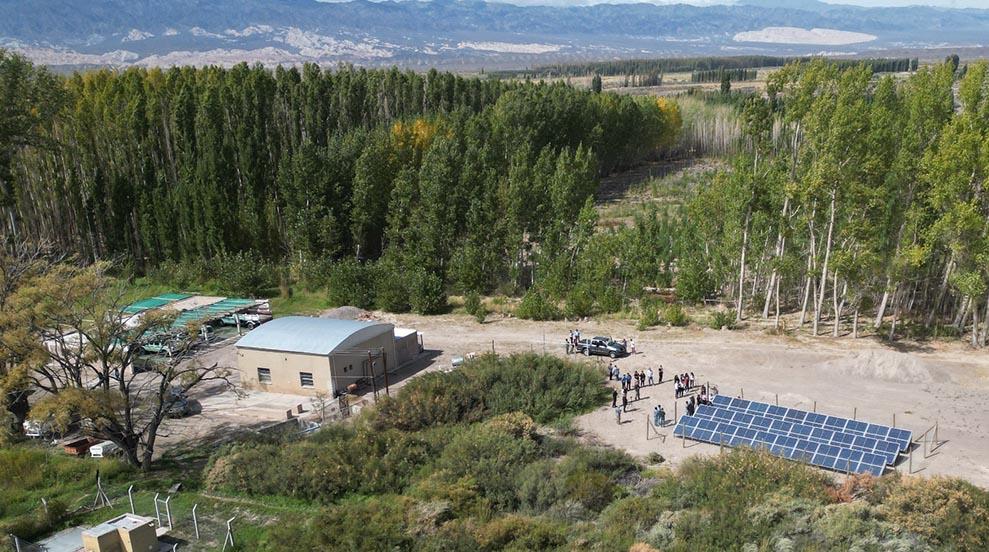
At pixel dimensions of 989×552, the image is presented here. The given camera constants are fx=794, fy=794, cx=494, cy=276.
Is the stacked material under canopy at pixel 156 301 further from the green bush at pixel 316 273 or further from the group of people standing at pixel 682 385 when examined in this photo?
the group of people standing at pixel 682 385

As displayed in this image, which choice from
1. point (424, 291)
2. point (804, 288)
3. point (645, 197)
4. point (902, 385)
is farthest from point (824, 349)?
point (645, 197)

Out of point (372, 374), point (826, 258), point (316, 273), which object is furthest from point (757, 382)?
point (316, 273)

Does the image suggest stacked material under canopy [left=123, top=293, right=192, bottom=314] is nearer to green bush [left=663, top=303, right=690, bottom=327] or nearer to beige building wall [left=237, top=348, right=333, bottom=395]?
beige building wall [left=237, top=348, right=333, bottom=395]

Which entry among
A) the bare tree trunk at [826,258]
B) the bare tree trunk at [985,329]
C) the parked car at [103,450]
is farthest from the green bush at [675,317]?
the parked car at [103,450]

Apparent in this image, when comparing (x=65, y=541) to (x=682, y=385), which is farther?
(x=682, y=385)

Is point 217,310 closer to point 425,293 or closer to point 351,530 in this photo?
point 425,293

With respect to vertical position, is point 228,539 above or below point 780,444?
above
